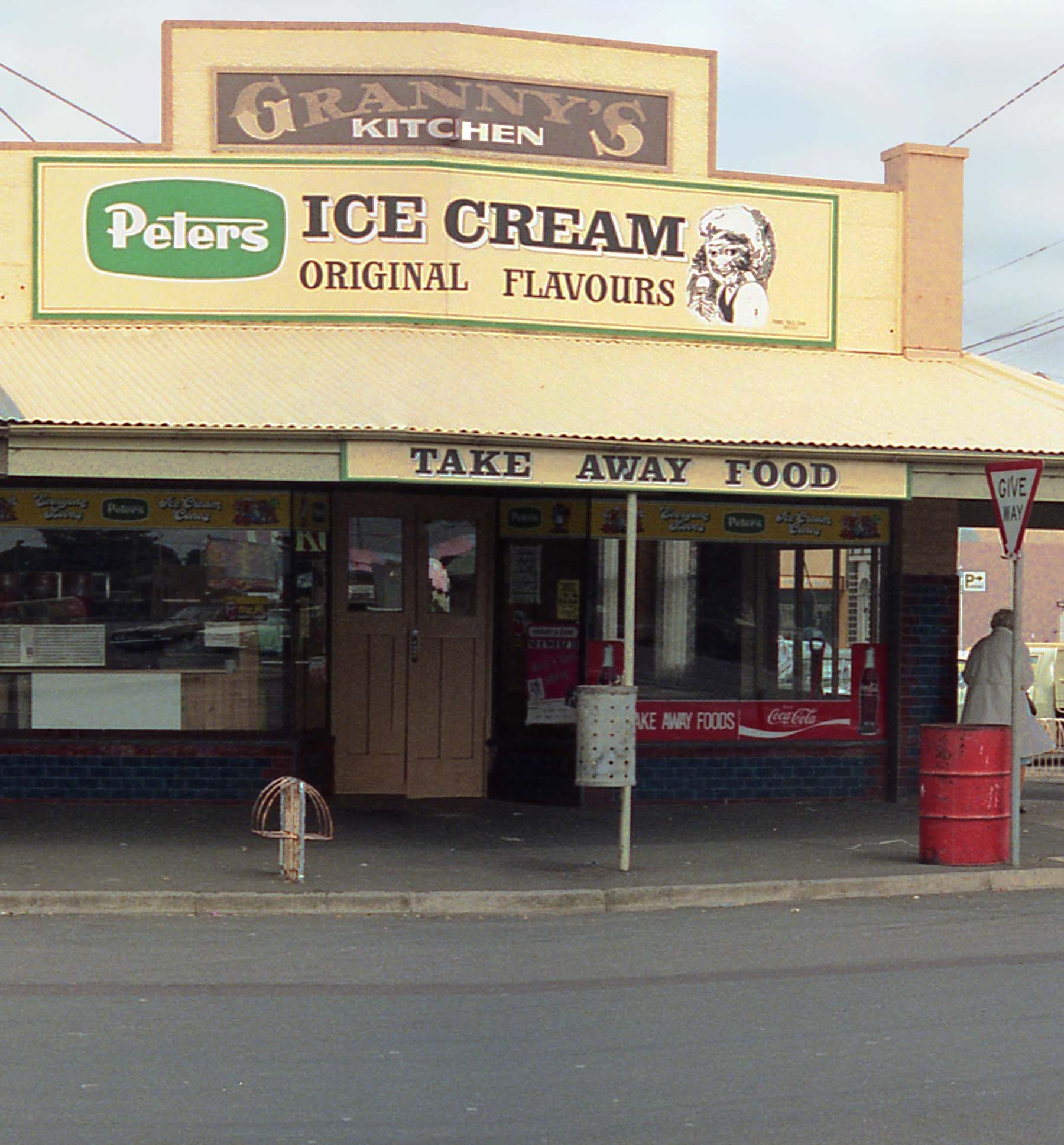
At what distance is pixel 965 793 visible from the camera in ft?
37.2

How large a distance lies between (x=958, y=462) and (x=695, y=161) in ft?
13.0

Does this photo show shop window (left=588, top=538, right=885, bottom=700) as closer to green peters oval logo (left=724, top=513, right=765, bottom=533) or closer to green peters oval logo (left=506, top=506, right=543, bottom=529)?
green peters oval logo (left=724, top=513, right=765, bottom=533)

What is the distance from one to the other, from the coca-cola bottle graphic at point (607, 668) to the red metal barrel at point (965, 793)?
337 cm

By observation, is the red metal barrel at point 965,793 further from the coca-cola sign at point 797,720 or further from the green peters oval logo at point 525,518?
the green peters oval logo at point 525,518

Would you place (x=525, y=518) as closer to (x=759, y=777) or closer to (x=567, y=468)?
(x=759, y=777)

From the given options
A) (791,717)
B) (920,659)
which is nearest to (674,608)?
(791,717)

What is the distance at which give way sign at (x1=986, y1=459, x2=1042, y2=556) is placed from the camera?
11180 mm

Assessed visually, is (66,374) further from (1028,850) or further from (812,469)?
(1028,850)

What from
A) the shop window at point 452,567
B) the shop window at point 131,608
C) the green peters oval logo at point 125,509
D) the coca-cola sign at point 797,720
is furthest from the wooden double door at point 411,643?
the coca-cola sign at point 797,720

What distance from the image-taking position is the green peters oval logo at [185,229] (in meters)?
13.5

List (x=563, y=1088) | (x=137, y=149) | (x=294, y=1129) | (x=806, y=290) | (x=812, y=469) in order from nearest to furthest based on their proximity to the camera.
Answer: (x=294, y=1129)
(x=563, y=1088)
(x=812, y=469)
(x=137, y=149)
(x=806, y=290)

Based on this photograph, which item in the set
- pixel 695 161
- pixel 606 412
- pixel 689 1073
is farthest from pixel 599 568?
pixel 689 1073

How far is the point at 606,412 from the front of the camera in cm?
1180

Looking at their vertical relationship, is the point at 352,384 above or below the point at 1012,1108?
above
